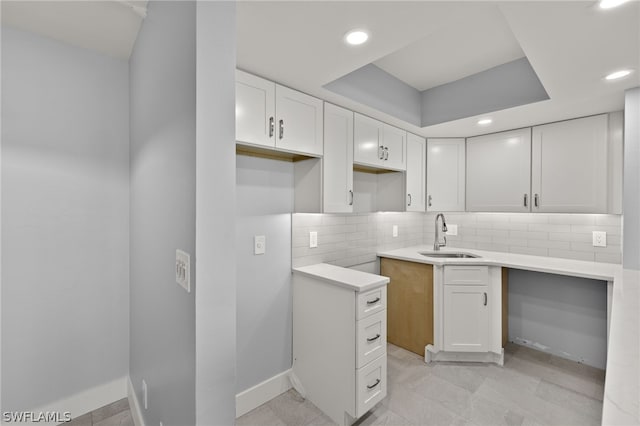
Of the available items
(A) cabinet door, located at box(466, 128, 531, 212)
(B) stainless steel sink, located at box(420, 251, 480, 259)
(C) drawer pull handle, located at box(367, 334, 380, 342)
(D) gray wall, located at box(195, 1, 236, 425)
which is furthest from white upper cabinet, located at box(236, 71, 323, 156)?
(A) cabinet door, located at box(466, 128, 531, 212)

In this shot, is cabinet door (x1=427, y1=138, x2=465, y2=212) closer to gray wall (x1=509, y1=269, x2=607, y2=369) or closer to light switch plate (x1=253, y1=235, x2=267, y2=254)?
gray wall (x1=509, y1=269, x2=607, y2=369)

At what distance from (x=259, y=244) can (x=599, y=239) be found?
2.95 metres

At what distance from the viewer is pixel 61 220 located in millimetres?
1792

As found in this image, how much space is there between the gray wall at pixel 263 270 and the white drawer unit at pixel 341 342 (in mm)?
155

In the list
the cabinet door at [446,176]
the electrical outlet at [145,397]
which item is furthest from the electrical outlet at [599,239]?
the electrical outlet at [145,397]

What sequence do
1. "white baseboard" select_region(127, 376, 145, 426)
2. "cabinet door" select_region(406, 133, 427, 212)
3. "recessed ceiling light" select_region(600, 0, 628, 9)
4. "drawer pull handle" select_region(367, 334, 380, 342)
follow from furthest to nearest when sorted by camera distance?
"cabinet door" select_region(406, 133, 427, 212)
"drawer pull handle" select_region(367, 334, 380, 342)
"white baseboard" select_region(127, 376, 145, 426)
"recessed ceiling light" select_region(600, 0, 628, 9)

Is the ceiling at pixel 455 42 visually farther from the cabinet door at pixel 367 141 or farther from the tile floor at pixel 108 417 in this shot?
the tile floor at pixel 108 417

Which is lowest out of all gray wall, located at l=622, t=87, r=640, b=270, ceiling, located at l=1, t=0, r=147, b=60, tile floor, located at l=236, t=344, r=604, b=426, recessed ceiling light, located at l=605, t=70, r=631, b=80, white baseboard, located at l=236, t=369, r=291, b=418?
tile floor, located at l=236, t=344, r=604, b=426

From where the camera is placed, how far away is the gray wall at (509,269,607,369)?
2559mm

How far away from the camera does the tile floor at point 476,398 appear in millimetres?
1933

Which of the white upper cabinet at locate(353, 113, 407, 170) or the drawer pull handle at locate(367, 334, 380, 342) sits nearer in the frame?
the drawer pull handle at locate(367, 334, 380, 342)

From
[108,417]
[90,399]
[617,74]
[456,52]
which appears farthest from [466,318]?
[90,399]

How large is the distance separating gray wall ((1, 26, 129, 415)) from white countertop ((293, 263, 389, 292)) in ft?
4.26

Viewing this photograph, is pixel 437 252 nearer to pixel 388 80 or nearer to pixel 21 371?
pixel 388 80
